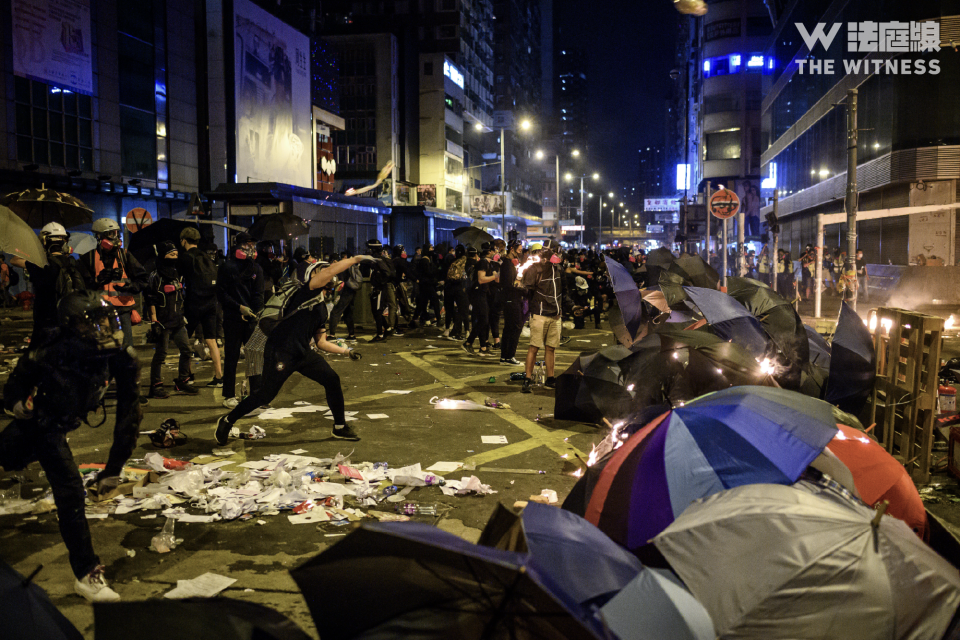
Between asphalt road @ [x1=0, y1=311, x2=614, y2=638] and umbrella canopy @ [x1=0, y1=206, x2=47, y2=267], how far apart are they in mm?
1728

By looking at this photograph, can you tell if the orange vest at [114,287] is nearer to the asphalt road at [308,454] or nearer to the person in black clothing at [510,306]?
the asphalt road at [308,454]

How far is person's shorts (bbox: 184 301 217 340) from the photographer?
957 centimetres

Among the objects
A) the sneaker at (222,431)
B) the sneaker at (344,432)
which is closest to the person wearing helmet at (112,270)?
the sneaker at (222,431)

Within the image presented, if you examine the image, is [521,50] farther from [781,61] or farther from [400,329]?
[400,329]

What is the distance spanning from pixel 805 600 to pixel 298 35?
140 feet

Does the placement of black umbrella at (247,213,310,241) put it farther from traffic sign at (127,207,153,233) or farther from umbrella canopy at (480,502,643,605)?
umbrella canopy at (480,502,643,605)

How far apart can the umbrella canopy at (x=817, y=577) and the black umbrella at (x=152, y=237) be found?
10733 millimetres

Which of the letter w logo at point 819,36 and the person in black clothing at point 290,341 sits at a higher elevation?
the letter w logo at point 819,36

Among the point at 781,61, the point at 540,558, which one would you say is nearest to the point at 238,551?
the point at 540,558

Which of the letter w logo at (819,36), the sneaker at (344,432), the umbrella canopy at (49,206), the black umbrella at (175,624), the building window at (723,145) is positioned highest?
the building window at (723,145)

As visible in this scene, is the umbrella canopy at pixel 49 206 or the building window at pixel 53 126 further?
the building window at pixel 53 126

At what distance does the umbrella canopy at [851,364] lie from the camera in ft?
19.8

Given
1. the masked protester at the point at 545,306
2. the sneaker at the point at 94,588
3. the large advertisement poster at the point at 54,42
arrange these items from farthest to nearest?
the large advertisement poster at the point at 54,42 < the masked protester at the point at 545,306 < the sneaker at the point at 94,588

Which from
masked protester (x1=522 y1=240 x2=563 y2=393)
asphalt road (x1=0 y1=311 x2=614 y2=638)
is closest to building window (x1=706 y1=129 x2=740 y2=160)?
asphalt road (x1=0 y1=311 x2=614 y2=638)
